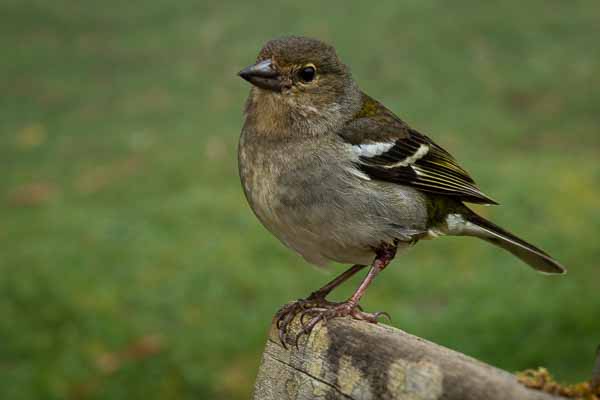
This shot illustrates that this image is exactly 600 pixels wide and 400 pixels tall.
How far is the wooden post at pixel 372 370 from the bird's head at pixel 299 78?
130 centimetres

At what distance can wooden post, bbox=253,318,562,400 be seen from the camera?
1772 millimetres

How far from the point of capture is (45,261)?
327 inches

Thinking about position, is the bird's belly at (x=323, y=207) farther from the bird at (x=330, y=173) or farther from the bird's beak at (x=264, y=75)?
the bird's beak at (x=264, y=75)

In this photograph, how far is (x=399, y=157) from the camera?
11.9ft

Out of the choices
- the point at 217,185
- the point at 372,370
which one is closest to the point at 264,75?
the point at 372,370

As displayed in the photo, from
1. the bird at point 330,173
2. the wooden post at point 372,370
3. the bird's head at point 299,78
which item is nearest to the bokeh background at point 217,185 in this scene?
the bird at point 330,173

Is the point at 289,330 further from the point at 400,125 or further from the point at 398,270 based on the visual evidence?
the point at 398,270

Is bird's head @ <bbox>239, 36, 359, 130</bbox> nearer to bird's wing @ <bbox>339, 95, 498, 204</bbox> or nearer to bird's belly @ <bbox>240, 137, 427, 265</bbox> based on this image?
bird's wing @ <bbox>339, 95, 498, 204</bbox>

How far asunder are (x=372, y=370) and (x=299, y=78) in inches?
70.9

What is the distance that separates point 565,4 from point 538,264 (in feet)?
42.1

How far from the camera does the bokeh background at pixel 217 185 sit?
261 inches

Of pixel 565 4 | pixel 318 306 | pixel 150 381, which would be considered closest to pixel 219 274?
pixel 150 381

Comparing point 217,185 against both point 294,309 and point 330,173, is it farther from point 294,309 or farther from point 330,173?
point 294,309

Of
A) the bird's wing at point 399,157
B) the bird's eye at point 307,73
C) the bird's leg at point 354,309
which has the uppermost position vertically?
the bird's eye at point 307,73
